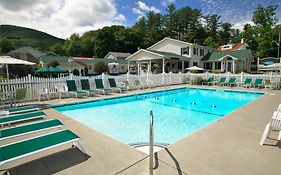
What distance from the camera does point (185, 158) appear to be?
3.29 m

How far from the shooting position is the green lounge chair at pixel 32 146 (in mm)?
2799

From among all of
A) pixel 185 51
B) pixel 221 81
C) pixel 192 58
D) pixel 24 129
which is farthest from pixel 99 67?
pixel 24 129

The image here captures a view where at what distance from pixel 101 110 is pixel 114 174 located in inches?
253

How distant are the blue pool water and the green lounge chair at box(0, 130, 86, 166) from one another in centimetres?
238

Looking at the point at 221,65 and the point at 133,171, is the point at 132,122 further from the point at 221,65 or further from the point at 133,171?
the point at 221,65

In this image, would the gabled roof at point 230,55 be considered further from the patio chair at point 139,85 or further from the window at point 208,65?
the patio chair at point 139,85

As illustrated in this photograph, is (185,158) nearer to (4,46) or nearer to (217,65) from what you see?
(217,65)

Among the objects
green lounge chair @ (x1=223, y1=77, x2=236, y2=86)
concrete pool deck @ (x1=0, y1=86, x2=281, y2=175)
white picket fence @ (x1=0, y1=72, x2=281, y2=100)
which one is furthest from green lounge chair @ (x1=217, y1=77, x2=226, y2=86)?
concrete pool deck @ (x1=0, y1=86, x2=281, y2=175)

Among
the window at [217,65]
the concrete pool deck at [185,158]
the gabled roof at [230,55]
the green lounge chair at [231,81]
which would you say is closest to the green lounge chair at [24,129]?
the concrete pool deck at [185,158]

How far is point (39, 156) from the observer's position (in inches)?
136

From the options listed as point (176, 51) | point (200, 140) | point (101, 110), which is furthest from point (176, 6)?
point (200, 140)

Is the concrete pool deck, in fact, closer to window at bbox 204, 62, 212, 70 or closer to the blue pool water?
the blue pool water

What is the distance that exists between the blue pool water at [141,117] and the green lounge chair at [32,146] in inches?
93.8

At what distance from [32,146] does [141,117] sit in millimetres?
5402
